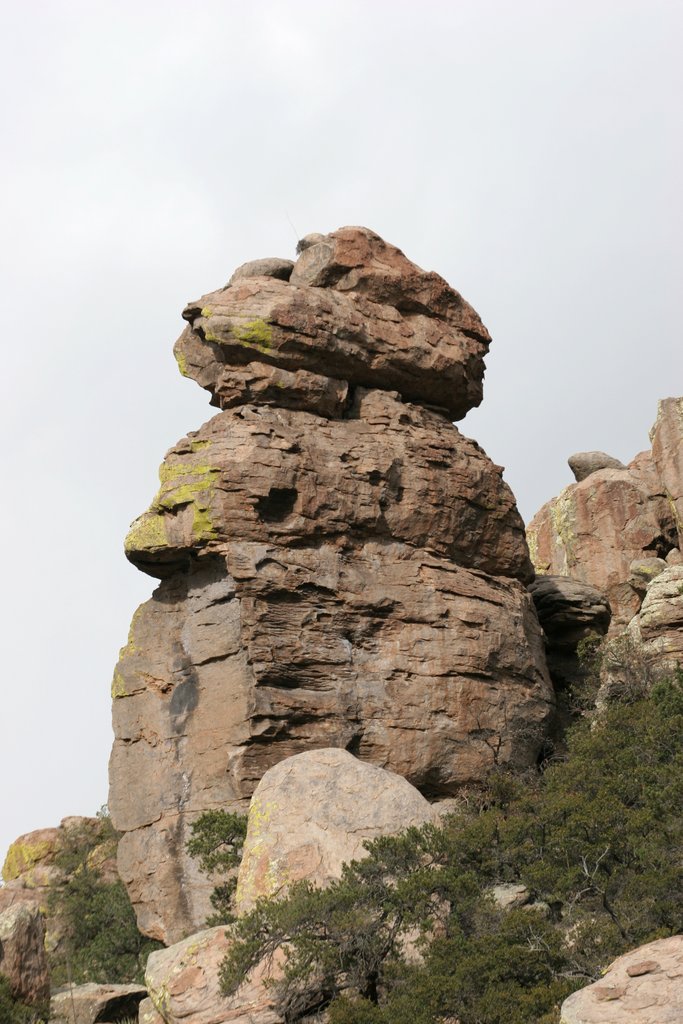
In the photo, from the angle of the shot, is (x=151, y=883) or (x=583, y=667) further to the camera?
(x=583, y=667)

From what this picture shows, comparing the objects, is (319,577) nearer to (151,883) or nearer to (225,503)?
→ (225,503)

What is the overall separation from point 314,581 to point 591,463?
21199 millimetres

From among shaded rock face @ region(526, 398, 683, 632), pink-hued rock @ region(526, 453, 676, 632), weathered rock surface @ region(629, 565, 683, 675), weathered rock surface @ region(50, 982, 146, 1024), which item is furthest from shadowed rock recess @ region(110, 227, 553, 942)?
pink-hued rock @ region(526, 453, 676, 632)

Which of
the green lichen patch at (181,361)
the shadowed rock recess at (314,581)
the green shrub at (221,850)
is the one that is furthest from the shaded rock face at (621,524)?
the green shrub at (221,850)

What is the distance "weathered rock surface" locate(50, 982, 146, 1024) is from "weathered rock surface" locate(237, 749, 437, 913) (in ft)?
17.4

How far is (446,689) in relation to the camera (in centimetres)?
2695

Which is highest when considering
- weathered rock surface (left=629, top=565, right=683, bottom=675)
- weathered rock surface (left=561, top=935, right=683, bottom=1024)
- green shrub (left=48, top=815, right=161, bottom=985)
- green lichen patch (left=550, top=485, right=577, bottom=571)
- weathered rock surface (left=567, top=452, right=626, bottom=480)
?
weathered rock surface (left=567, top=452, right=626, bottom=480)

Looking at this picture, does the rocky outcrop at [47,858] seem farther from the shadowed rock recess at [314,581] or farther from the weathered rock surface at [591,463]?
the weathered rock surface at [591,463]

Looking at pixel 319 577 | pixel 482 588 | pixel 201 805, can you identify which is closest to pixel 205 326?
pixel 319 577

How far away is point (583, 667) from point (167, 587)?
11.7 m

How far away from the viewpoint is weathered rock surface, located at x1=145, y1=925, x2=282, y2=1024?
58.7 ft

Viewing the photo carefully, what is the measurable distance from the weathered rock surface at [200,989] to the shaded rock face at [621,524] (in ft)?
68.8

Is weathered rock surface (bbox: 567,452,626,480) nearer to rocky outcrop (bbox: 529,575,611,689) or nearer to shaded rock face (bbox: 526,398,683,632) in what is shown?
shaded rock face (bbox: 526,398,683,632)

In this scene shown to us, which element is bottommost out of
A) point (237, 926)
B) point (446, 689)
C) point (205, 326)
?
point (237, 926)
